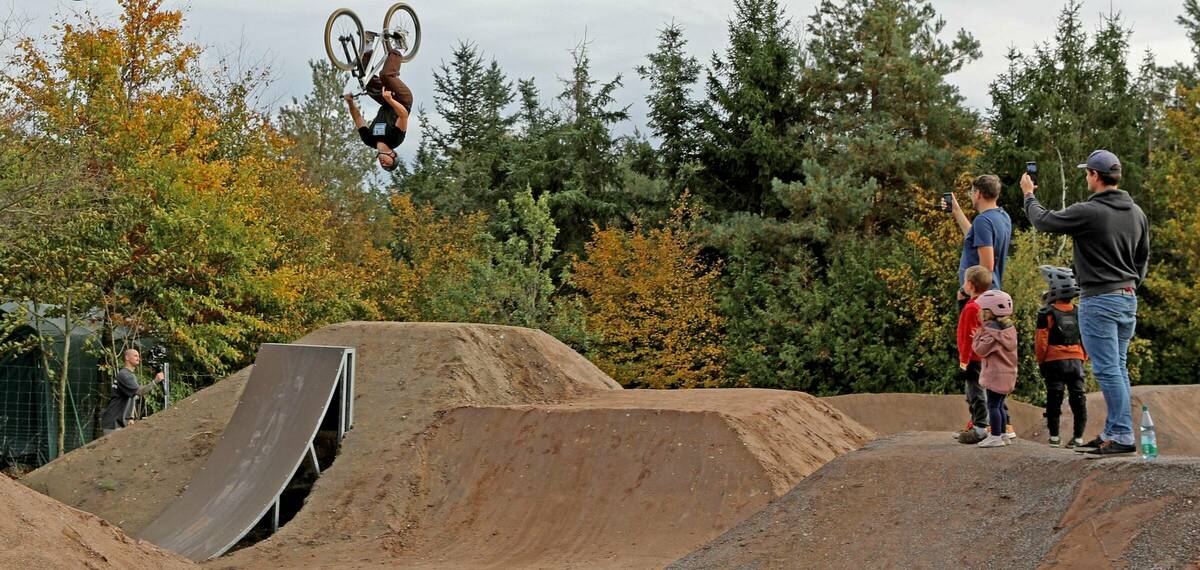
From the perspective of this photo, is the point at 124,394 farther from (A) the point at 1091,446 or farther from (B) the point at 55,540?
(A) the point at 1091,446

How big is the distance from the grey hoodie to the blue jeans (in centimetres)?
9

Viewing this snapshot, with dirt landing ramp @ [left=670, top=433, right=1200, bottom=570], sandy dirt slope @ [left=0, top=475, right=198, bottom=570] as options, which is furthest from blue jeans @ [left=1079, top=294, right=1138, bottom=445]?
sandy dirt slope @ [left=0, top=475, right=198, bottom=570]

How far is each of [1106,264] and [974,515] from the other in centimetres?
212

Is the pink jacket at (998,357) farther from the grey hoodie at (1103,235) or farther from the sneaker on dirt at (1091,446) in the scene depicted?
the grey hoodie at (1103,235)

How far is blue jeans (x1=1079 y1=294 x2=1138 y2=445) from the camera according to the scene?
24.7ft

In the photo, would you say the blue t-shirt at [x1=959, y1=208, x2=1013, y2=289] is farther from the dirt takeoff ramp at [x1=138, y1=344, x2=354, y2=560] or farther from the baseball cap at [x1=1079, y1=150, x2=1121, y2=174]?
the dirt takeoff ramp at [x1=138, y1=344, x2=354, y2=560]

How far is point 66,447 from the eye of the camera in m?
21.2

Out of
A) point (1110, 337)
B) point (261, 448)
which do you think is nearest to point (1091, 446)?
point (1110, 337)

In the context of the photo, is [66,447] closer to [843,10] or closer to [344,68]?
[344,68]

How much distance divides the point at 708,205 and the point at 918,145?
641 cm

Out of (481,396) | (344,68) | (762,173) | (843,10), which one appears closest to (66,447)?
(481,396)

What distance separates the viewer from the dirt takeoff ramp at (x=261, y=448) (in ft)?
43.4

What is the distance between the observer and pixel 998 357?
27.9 ft

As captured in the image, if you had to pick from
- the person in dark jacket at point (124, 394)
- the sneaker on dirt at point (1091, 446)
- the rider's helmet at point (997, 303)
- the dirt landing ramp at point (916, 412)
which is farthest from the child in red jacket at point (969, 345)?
the person in dark jacket at point (124, 394)
